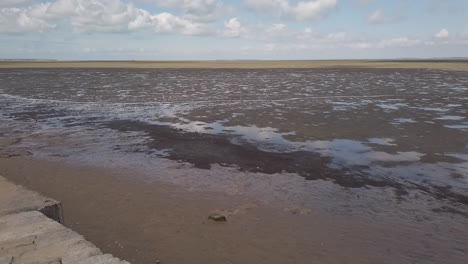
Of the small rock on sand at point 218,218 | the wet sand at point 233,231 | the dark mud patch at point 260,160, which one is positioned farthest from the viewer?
the dark mud patch at point 260,160

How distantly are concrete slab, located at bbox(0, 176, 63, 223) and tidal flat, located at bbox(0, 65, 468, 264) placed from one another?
0.50 metres

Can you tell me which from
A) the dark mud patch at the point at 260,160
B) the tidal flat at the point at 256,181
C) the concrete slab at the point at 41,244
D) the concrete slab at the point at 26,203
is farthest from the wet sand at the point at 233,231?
the dark mud patch at the point at 260,160

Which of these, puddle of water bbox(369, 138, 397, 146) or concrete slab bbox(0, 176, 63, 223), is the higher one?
concrete slab bbox(0, 176, 63, 223)

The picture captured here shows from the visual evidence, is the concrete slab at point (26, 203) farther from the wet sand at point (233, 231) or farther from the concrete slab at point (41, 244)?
the wet sand at point (233, 231)

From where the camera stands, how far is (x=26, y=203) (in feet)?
18.8

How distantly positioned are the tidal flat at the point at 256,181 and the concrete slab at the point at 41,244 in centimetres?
75

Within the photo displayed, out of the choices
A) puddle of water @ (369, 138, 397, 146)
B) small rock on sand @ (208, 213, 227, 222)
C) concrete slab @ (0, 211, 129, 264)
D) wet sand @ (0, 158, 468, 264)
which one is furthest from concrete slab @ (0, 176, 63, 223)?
puddle of water @ (369, 138, 397, 146)

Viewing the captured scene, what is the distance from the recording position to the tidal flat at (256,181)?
5.52 metres

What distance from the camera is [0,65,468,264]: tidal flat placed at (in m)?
5.52

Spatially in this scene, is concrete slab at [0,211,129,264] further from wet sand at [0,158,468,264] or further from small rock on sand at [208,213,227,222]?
small rock on sand at [208,213,227,222]

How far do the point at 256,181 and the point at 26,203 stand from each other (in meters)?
4.08

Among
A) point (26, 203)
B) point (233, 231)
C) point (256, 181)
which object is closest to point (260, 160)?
point (256, 181)

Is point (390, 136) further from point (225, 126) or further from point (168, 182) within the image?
point (168, 182)

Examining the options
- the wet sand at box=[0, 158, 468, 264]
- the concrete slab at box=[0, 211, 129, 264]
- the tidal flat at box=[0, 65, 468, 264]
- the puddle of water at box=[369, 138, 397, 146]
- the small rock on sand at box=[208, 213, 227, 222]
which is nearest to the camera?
the concrete slab at box=[0, 211, 129, 264]
